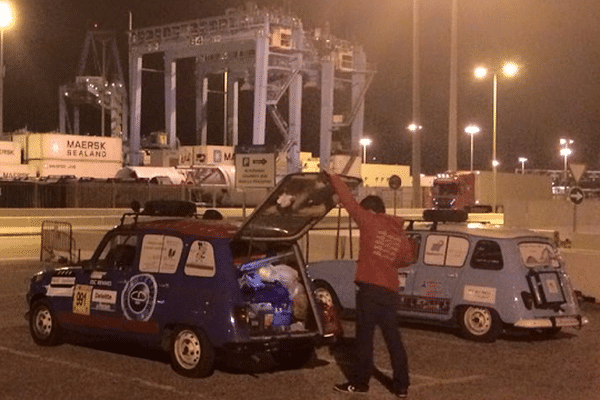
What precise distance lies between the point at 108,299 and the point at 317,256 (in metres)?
10.1

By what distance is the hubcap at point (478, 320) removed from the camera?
40.4 ft

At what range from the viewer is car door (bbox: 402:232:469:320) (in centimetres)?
1277

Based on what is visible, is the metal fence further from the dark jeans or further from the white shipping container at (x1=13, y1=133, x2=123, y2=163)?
the dark jeans

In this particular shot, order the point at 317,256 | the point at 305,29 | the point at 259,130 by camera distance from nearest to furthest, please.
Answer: the point at 317,256, the point at 259,130, the point at 305,29

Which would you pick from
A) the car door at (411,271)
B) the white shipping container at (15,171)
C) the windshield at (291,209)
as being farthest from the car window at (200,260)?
the white shipping container at (15,171)

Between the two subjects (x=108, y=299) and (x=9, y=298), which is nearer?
(x=108, y=299)

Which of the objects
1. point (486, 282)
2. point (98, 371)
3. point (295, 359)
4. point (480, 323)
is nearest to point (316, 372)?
point (295, 359)

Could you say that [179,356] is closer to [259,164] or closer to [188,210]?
[188,210]

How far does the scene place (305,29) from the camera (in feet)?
272

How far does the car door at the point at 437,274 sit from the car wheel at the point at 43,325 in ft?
15.4

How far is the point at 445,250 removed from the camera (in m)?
13.0

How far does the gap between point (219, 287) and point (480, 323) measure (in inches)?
174

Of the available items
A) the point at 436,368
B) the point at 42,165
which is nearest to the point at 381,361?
the point at 436,368

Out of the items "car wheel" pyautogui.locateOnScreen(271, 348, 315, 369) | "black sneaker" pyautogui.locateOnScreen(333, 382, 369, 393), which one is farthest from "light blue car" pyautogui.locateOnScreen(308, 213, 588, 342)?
"black sneaker" pyautogui.locateOnScreen(333, 382, 369, 393)
